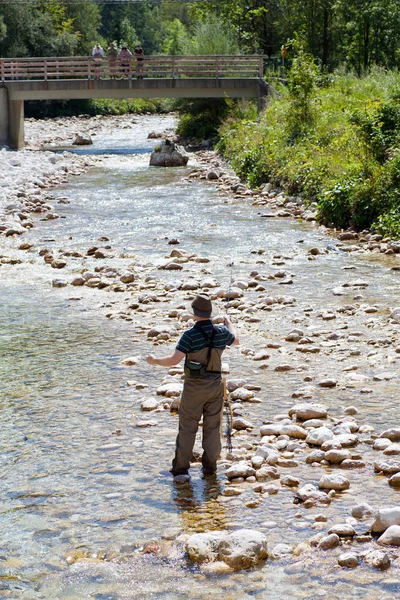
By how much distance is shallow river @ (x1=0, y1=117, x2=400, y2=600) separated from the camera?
205 inches

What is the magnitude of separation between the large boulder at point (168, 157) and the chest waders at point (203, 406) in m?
25.3

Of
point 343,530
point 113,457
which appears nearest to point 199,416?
point 113,457

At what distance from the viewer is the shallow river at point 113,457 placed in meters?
5.21

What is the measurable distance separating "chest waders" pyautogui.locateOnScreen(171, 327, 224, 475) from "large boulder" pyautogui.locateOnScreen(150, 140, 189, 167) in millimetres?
25251

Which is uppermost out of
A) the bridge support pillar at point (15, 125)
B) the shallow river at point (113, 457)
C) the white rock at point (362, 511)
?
the bridge support pillar at point (15, 125)

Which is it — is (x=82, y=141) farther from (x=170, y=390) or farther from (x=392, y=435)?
(x=392, y=435)

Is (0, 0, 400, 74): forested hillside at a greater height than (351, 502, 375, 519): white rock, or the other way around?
(0, 0, 400, 74): forested hillside

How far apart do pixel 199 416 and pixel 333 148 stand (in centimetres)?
1576

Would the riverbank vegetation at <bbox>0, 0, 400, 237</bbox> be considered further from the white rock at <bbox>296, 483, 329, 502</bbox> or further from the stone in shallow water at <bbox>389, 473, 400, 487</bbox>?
the white rock at <bbox>296, 483, 329, 502</bbox>

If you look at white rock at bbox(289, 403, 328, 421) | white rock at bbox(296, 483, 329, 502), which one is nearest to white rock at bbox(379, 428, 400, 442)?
white rock at bbox(289, 403, 328, 421)

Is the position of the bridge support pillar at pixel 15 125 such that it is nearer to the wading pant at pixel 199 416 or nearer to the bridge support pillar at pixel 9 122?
the bridge support pillar at pixel 9 122

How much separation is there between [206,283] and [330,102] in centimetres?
1553

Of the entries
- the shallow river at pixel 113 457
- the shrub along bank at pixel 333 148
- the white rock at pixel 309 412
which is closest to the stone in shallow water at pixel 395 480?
the shallow river at pixel 113 457

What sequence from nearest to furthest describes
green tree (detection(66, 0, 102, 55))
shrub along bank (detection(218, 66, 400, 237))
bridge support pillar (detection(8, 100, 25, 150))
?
shrub along bank (detection(218, 66, 400, 237)), bridge support pillar (detection(8, 100, 25, 150)), green tree (detection(66, 0, 102, 55))
